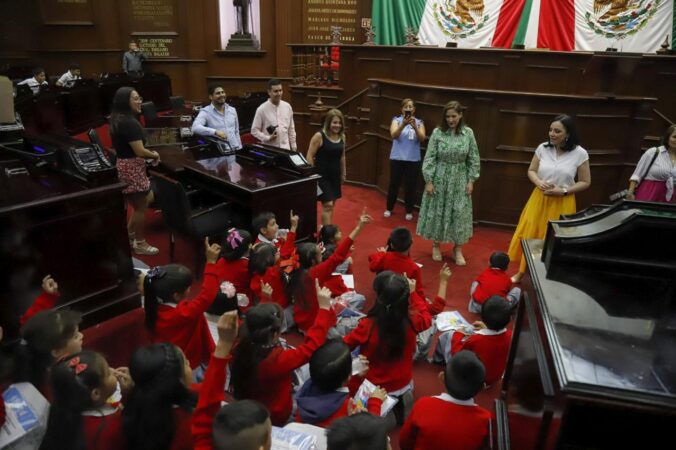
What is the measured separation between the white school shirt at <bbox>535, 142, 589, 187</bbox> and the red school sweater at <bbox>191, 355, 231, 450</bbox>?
2.66 metres

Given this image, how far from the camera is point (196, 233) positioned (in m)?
3.31

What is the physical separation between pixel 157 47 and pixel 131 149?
6.72 m

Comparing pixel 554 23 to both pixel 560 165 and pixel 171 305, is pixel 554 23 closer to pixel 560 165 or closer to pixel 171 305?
pixel 560 165

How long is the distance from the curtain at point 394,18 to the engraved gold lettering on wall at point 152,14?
13.0 feet

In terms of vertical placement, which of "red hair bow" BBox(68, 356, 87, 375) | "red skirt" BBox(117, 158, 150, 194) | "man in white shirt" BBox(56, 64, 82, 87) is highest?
"man in white shirt" BBox(56, 64, 82, 87)

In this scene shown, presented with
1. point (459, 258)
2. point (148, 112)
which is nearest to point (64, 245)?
point (459, 258)

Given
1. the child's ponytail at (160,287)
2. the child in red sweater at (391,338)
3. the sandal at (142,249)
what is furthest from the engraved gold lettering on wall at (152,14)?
the child in red sweater at (391,338)

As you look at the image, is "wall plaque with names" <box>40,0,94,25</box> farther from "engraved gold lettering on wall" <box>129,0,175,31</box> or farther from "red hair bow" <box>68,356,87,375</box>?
"red hair bow" <box>68,356,87,375</box>

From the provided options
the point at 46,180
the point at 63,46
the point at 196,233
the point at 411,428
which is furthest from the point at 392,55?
the point at 63,46

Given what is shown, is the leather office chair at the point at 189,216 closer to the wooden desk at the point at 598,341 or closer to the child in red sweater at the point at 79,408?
the child in red sweater at the point at 79,408

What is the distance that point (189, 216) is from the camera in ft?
10.7

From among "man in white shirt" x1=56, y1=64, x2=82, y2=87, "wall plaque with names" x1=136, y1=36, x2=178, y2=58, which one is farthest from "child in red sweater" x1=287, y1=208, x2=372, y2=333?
"wall plaque with names" x1=136, y1=36, x2=178, y2=58

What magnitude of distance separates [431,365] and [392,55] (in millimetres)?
4441

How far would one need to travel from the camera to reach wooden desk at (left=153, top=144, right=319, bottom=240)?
3309 millimetres
